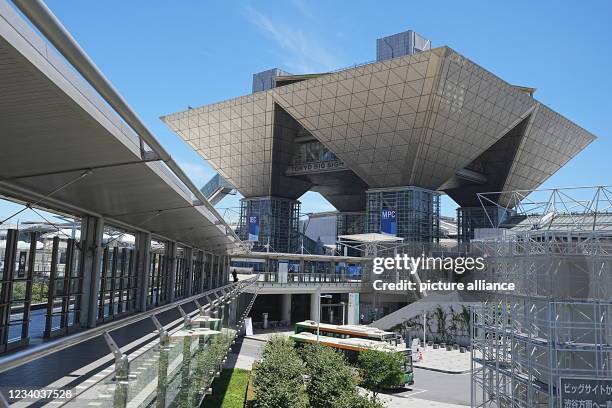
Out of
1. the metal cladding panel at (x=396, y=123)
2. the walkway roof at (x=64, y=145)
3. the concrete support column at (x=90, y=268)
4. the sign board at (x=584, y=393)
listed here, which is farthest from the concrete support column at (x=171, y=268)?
the metal cladding panel at (x=396, y=123)

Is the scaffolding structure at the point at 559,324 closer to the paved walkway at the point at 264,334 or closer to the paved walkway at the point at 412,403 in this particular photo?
the paved walkway at the point at 412,403

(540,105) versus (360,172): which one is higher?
(540,105)

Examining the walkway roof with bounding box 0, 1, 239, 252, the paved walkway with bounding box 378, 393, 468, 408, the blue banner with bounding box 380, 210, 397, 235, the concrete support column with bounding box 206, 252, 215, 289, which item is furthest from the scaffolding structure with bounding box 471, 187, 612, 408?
the blue banner with bounding box 380, 210, 397, 235

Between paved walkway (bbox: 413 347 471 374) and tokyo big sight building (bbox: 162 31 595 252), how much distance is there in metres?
13.1

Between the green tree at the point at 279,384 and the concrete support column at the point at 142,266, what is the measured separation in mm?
5680

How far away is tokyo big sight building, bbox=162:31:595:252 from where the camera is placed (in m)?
51.1

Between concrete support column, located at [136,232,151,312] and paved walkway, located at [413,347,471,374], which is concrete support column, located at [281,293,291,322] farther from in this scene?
concrete support column, located at [136,232,151,312]

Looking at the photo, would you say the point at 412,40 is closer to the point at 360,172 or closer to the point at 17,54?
the point at 360,172

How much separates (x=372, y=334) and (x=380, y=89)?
25975 millimetres

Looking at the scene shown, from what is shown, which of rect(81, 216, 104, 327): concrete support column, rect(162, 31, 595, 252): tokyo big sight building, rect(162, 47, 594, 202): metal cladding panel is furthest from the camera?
rect(162, 31, 595, 252): tokyo big sight building

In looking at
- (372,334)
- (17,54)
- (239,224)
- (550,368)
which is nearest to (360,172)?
(239,224)

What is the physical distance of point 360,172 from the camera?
6088 centimetres

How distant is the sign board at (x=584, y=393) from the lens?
16797 millimetres

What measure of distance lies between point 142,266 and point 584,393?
16638 mm
